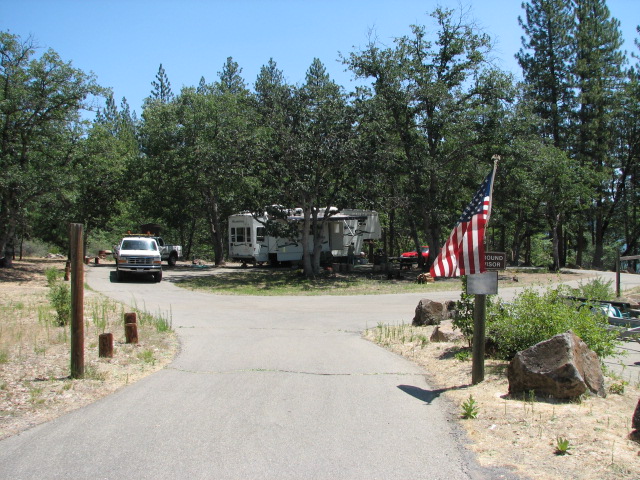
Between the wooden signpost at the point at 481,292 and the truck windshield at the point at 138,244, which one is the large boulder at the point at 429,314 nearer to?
the wooden signpost at the point at 481,292

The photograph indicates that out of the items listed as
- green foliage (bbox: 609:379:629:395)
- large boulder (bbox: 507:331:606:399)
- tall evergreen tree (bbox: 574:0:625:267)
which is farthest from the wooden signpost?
tall evergreen tree (bbox: 574:0:625:267)

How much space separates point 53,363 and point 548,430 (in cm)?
683

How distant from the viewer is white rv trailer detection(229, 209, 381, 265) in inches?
1275

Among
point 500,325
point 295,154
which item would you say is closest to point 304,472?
point 500,325

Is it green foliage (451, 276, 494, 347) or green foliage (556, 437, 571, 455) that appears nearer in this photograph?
green foliage (556, 437, 571, 455)

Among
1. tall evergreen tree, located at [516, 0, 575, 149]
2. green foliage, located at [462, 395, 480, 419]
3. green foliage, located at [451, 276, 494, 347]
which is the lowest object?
green foliage, located at [462, 395, 480, 419]

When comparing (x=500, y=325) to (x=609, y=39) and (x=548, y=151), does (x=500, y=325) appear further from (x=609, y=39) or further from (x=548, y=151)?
(x=609, y=39)

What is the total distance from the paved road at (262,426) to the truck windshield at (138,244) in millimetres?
15509

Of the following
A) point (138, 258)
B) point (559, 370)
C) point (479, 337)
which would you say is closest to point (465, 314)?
point (479, 337)

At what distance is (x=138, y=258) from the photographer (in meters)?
23.7

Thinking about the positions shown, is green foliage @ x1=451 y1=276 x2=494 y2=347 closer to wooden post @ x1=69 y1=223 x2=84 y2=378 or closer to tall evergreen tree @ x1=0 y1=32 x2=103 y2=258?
wooden post @ x1=69 y1=223 x2=84 y2=378

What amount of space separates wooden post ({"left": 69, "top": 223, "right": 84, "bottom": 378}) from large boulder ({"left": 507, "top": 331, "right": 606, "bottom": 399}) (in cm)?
551

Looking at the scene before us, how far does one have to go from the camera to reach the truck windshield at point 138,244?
79.1 ft

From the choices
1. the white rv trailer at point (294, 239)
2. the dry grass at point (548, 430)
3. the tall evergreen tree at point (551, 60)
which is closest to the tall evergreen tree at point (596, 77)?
the tall evergreen tree at point (551, 60)
